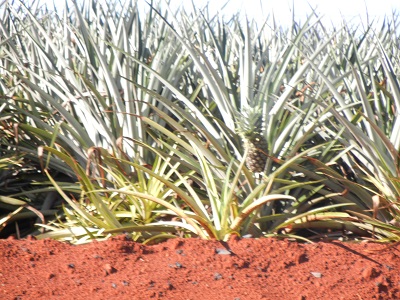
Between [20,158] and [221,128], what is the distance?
1.09 metres

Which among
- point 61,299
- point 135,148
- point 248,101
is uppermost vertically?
point 248,101

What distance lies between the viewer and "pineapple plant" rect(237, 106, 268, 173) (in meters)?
2.64

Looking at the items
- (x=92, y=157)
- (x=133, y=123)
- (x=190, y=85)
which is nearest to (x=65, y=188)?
(x=92, y=157)

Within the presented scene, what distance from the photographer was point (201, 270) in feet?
7.56

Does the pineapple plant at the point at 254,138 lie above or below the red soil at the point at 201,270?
above

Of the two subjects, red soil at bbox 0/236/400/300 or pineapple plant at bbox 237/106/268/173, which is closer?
red soil at bbox 0/236/400/300

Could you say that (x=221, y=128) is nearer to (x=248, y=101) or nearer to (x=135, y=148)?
(x=248, y=101)

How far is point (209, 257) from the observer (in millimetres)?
2348

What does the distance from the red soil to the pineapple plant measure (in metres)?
0.43

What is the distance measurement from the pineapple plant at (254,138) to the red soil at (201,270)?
17.1 inches

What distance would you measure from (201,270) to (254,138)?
25.5 inches

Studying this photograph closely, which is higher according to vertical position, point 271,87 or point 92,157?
point 271,87

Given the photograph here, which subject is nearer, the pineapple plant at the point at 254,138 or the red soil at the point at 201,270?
the red soil at the point at 201,270

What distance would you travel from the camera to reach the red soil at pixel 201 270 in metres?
2.21
